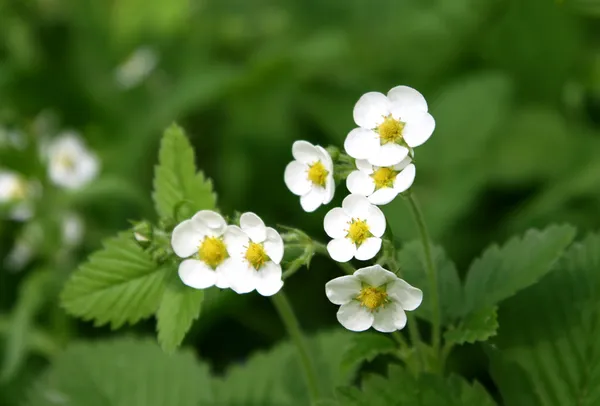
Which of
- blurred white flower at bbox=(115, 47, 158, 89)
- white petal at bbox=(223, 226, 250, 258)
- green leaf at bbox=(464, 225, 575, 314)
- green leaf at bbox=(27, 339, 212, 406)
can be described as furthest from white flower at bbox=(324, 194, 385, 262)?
blurred white flower at bbox=(115, 47, 158, 89)

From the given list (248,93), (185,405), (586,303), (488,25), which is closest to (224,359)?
(185,405)

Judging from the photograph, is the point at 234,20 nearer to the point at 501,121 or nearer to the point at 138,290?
the point at 501,121

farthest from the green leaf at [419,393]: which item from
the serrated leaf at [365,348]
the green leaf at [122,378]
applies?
the green leaf at [122,378]

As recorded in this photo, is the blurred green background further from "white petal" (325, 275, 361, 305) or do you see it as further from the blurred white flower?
"white petal" (325, 275, 361, 305)

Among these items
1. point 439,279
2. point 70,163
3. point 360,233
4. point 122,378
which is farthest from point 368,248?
point 70,163

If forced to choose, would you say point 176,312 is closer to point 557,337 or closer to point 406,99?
point 406,99

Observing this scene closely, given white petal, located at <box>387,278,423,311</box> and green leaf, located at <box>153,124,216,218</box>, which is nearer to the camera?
white petal, located at <box>387,278,423,311</box>

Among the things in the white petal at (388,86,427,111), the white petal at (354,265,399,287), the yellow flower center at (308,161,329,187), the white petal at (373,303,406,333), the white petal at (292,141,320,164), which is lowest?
the white petal at (373,303,406,333)
